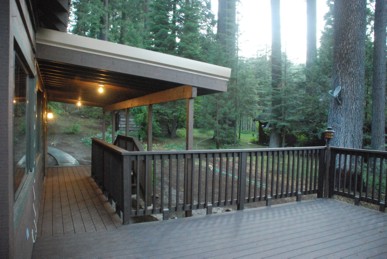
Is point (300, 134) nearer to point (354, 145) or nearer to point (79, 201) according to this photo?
point (354, 145)

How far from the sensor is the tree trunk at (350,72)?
6582 millimetres

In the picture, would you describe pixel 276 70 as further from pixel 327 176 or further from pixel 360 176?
pixel 360 176

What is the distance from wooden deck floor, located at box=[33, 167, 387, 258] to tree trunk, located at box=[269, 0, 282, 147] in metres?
8.47

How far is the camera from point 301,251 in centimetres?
283

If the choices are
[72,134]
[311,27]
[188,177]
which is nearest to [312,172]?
[188,177]

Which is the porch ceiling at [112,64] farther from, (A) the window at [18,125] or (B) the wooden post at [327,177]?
(B) the wooden post at [327,177]

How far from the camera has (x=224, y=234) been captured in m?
3.24

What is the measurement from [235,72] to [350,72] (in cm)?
671

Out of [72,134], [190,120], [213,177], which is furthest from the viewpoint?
[72,134]

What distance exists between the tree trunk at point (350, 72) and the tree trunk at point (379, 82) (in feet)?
7.83

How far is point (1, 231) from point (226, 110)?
38.7ft

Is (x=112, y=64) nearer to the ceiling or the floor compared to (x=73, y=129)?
nearer to the ceiling

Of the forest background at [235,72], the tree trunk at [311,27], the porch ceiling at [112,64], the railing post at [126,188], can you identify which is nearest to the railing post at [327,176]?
the porch ceiling at [112,64]

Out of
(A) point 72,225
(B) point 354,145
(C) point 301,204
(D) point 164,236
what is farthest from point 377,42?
(A) point 72,225
